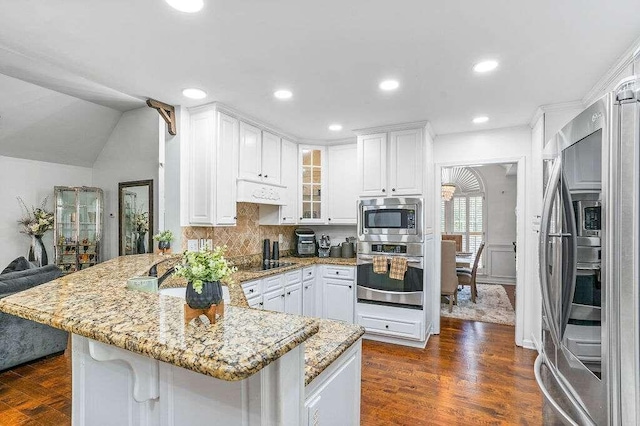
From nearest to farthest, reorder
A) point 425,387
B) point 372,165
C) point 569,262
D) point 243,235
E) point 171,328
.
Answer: point 171,328 → point 569,262 → point 425,387 → point 372,165 → point 243,235

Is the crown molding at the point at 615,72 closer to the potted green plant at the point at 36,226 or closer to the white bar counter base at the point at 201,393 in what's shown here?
the white bar counter base at the point at 201,393

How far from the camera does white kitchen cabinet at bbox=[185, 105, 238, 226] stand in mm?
3078

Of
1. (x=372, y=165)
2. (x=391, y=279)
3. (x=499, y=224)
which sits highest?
(x=372, y=165)

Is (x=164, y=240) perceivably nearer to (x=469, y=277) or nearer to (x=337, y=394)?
(x=337, y=394)

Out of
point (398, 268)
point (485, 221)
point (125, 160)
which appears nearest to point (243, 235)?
point (398, 268)

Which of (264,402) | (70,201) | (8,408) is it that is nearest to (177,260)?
(8,408)

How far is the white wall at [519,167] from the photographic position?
3520mm

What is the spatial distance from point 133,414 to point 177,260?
5.65ft

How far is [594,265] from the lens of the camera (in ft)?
3.71

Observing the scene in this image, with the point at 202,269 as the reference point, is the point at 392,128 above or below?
above

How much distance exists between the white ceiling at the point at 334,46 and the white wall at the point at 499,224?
185 inches

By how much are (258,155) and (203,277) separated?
9.31 ft

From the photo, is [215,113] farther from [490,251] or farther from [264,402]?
[490,251]

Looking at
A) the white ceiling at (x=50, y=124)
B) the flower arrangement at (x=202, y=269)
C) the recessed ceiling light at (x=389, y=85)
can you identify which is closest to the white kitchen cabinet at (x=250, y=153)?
the recessed ceiling light at (x=389, y=85)
